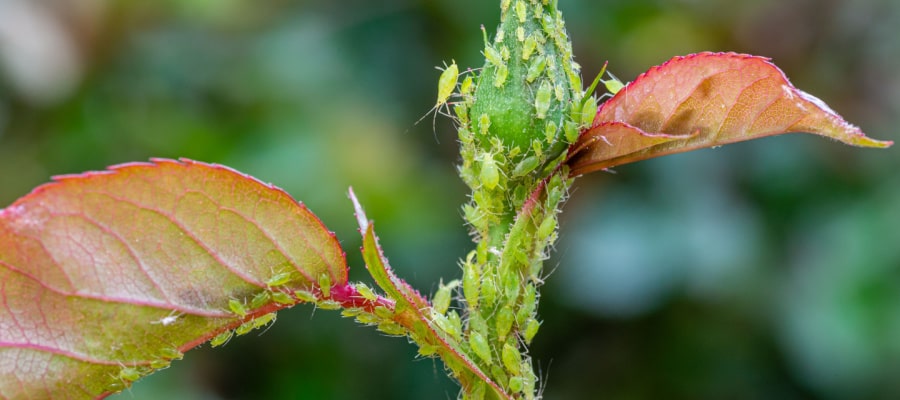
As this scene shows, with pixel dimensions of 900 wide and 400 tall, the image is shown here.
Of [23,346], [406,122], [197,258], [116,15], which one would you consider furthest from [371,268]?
[116,15]

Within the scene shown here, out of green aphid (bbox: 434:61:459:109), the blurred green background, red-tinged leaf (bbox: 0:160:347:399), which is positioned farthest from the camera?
the blurred green background

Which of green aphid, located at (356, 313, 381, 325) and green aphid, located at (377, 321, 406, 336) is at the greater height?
green aphid, located at (356, 313, 381, 325)

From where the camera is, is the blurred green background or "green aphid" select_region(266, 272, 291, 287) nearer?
"green aphid" select_region(266, 272, 291, 287)

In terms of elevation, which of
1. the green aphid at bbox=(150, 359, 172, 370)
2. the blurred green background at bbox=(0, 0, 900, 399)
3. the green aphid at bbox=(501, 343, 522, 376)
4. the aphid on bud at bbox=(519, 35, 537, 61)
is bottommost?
the blurred green background at bbox=(0, 0, 900, 399)

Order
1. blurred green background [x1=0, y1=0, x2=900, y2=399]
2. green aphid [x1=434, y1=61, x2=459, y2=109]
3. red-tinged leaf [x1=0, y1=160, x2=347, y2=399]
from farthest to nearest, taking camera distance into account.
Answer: blurred green background [x1=0, y1=0, x2=900, y2=399] → green aphid [x1=434, y1=61, x2=459, y2=109] → red-tinged leaf [x1=0, y1=160, x2=347, y2=399]

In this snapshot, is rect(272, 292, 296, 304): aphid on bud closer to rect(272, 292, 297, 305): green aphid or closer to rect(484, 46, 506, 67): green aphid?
rect(272, 292, 297, 305): green aphid

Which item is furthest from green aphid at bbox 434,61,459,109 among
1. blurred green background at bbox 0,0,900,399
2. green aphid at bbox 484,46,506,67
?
blurred green background at bbox 0,0,900,399

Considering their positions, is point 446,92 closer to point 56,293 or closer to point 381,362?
point 56,293
